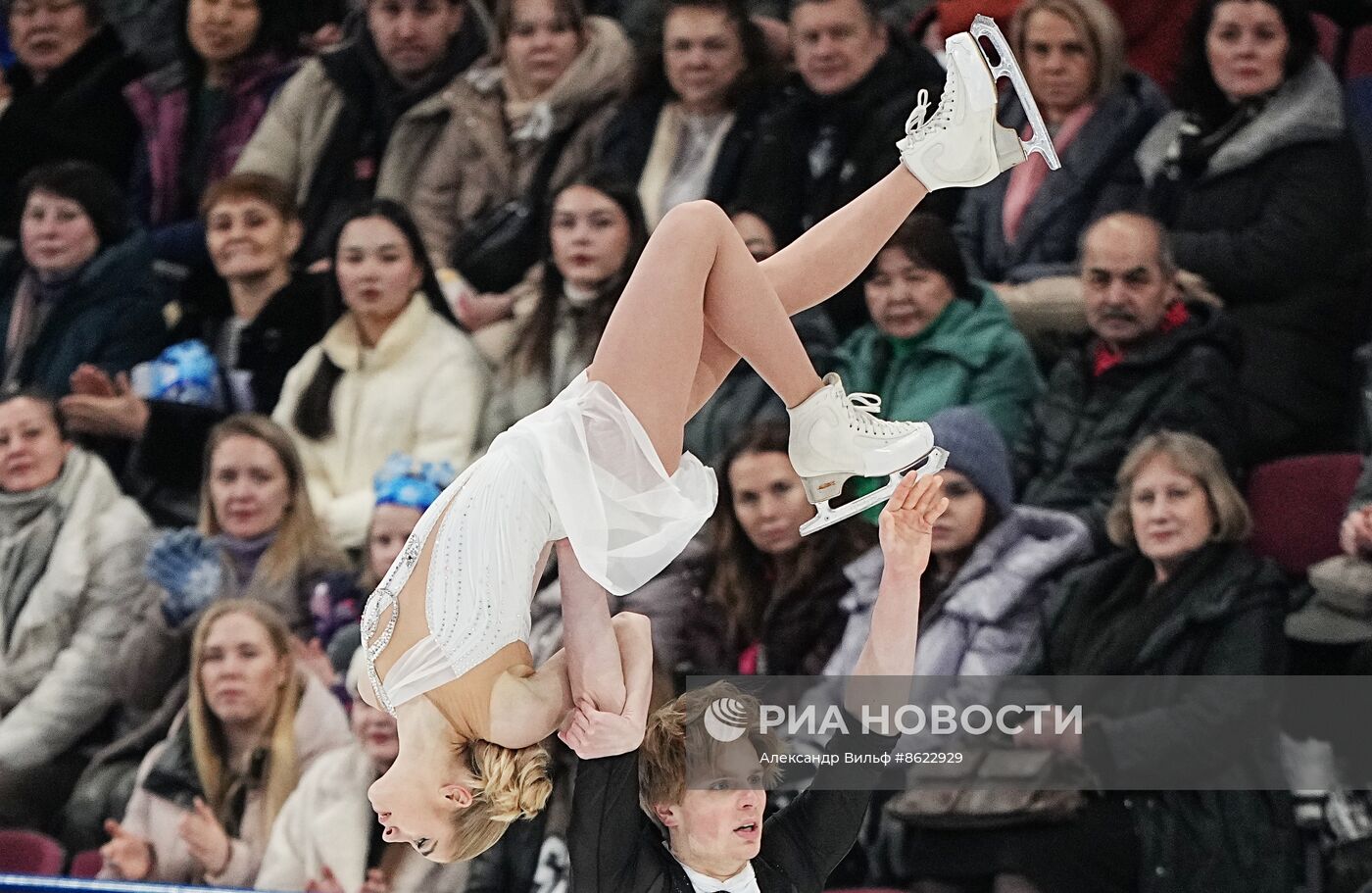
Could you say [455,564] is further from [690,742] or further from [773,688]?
[773,688]

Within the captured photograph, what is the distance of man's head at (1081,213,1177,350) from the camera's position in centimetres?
596

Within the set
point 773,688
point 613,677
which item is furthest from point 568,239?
point 613,677

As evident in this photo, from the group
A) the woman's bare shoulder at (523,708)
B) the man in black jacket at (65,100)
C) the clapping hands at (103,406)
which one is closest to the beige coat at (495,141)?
the clapping hands at (103,406)

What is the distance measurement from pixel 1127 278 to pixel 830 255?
238cm

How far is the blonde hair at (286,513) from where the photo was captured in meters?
6.71

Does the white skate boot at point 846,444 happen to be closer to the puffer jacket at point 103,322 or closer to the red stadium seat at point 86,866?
the red stadium seat at point 86,866

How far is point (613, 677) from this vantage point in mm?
3604

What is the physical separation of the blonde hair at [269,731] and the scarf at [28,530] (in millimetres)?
786

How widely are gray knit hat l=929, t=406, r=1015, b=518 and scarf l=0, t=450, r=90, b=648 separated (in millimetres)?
3287

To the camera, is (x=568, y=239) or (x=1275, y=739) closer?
(x=1275, y=739)

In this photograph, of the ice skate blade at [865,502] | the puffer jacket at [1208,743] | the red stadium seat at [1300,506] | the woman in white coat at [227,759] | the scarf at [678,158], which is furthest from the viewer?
the scarf at [678,158]

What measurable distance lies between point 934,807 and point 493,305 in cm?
240

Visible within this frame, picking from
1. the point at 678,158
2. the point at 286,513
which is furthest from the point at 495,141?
the point at 286,513

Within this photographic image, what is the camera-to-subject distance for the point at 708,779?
143 inches
